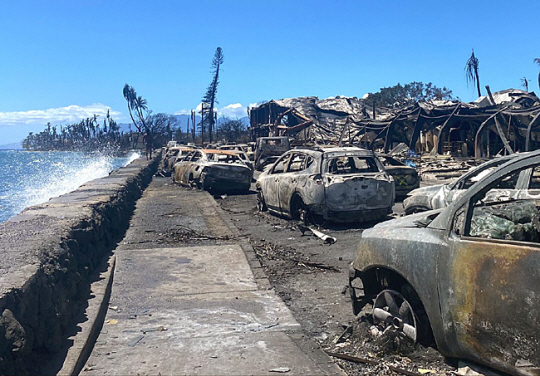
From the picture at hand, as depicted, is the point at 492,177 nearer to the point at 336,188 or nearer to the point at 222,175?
the point at 336,188

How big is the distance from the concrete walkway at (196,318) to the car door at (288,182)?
193 cm

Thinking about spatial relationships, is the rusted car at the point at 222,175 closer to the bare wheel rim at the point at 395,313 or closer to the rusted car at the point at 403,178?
the rusted car at the point at 403,178

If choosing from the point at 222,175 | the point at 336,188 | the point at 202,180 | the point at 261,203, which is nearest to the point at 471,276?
the point at 336,188

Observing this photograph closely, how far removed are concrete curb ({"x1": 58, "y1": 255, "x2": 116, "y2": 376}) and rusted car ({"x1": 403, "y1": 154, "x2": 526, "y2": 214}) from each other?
5.33 meters

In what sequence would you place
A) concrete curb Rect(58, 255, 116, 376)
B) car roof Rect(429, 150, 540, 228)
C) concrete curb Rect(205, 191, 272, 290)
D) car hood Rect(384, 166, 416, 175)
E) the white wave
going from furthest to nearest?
the white wave → car hood Rect(384, 166, 416, 175) → concrete curb Rect(205, 191, 272, 290) → concrete curb Rect(58, 255, 116, 376) → car roof Rect(429, 150, 540, 228)

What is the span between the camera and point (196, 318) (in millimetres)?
5785

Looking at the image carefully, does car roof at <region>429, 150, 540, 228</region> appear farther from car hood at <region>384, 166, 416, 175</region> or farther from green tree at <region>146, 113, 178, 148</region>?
green tree at <region>146, 113, 178, 148</region>

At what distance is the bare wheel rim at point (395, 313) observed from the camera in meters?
4.46

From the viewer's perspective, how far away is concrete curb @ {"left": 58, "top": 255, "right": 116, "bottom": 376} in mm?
4391

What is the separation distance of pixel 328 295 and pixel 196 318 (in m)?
1.67

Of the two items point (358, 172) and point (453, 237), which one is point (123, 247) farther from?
point (453, 237)

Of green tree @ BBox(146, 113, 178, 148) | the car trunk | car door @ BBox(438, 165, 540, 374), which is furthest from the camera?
green tree @ BBox(146, 113, 178, 148)

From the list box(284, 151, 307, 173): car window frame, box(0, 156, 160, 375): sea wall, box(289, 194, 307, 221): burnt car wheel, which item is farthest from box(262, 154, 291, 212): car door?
box(0, 156, 160, 375): sea wall

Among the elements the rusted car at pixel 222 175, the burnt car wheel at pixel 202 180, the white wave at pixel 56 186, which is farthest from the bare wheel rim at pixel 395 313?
the white wave at pixel 56 186
